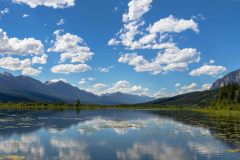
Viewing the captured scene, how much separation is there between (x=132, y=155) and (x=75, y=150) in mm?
9120

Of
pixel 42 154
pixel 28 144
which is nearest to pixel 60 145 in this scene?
pixel 28 144

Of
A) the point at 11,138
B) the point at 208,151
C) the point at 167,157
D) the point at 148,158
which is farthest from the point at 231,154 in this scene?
the point at 11,138

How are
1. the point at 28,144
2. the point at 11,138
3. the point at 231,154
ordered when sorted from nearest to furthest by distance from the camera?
the point at 231,154, the point at 28,144, the point at 11,138

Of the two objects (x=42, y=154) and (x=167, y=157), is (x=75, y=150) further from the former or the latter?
(x=167, y=157)

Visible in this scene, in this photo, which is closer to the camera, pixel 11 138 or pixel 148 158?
pixel 148 158

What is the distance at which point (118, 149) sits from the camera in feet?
173

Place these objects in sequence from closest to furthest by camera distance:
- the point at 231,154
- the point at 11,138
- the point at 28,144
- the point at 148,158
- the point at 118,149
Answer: the point at 148,158 < the point at 231,154 < the point at 118,149 < the point at 28,144 < the point at 11,138

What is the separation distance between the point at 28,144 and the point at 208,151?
96.6 ft

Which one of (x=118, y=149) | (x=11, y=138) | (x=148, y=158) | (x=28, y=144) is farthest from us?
(x=11, y=138)

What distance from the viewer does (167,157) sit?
46062mm

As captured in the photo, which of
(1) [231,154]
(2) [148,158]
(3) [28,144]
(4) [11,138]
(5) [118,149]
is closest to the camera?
(2) [148,158]

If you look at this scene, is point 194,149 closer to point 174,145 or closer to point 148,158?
point 174,145

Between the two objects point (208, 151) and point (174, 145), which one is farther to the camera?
point (174, 145)

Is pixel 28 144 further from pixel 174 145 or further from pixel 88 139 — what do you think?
pixel 174 145
